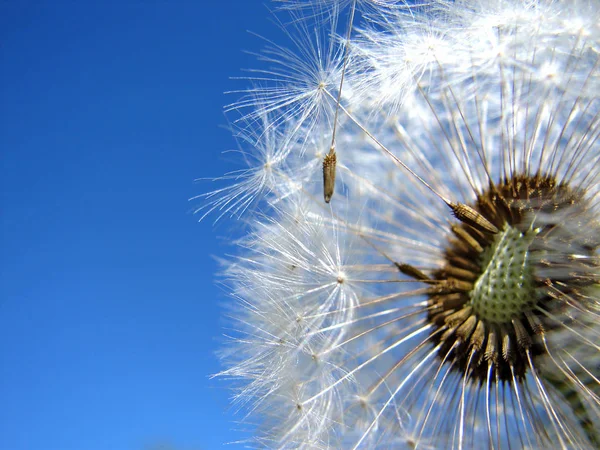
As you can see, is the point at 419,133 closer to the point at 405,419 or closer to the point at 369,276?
the point at 369,276

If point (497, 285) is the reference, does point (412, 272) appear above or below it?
above

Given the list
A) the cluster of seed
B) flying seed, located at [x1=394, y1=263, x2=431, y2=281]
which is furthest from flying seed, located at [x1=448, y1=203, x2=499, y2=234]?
flying seed, located at [x1=394, y1=263, x2=431, y2=281]

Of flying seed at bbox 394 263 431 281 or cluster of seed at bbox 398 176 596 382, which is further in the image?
flying seed at bbox 394 263 431 281

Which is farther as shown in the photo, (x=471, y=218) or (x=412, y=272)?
(x=412, y=272)

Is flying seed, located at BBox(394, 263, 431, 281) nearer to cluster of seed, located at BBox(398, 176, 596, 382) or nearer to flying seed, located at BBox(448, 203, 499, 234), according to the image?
cluster of seed, located at BBox(398, 176, 596, 382)

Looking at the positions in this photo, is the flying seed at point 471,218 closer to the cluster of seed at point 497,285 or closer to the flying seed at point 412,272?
the cluster of seed at point 497,285
